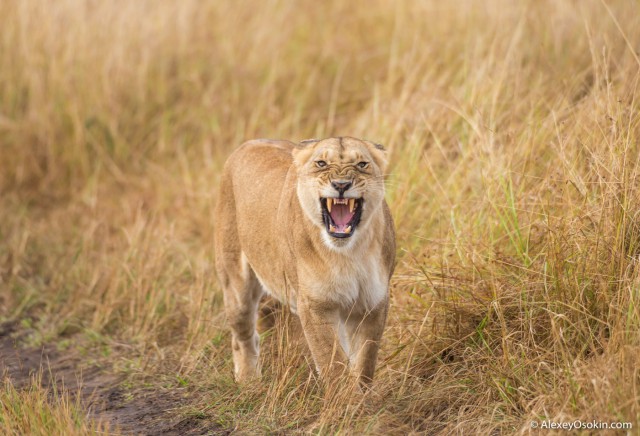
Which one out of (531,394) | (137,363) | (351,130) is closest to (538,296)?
(531,394)

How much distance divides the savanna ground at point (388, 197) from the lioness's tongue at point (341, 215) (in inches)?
26.8

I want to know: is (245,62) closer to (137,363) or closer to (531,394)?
(137,363)

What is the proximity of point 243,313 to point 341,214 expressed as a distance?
1.15 metres

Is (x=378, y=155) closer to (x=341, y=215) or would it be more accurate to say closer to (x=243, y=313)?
(x=341, y=215)

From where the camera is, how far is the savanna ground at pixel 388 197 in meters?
4.16

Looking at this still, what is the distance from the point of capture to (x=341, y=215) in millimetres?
4105

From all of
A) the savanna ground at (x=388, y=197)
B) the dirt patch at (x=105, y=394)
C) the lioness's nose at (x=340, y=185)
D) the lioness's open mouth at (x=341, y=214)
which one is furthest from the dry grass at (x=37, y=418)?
the lioness's nose at (x=340, y=185)

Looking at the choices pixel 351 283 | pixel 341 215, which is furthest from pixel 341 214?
pixel 351 283

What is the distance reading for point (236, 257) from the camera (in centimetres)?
516

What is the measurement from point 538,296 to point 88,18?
5265 mm

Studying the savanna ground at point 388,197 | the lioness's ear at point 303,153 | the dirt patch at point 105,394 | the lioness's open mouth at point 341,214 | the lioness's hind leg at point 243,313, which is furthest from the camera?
the lioness's hind leg at point 243,313

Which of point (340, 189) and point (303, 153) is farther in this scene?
point (303, 153)

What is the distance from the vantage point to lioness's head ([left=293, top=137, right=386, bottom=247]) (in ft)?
13.2

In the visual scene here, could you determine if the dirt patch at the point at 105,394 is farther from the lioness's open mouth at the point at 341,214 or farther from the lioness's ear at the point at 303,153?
the lioness's ear at the point at 303,153
